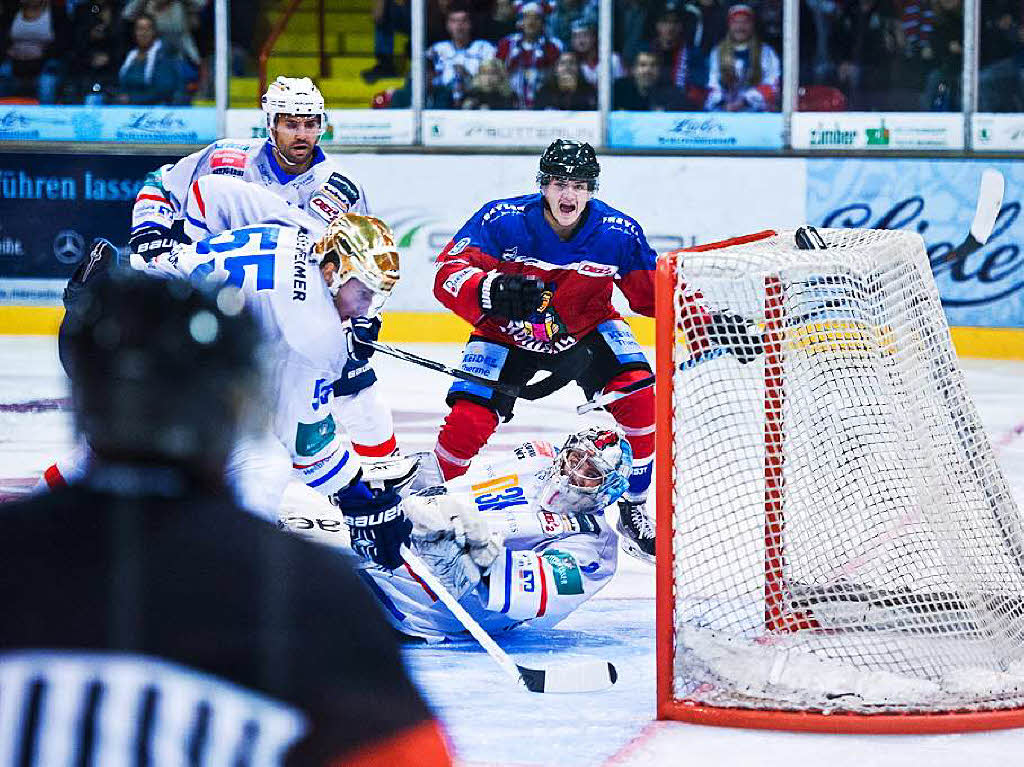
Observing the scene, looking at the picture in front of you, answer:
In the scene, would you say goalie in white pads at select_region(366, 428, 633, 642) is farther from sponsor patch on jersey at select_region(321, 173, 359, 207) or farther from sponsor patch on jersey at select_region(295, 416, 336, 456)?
sponsor patch on jersey at select_region(321, 173, 359, 207)

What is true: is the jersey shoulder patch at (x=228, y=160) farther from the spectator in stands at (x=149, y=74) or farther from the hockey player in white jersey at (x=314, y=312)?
the spectator in stands at (x=149, y=74)

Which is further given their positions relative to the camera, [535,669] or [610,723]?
[535,669]

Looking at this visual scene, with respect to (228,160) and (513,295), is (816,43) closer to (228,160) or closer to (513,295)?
(228,160)

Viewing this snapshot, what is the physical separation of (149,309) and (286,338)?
1.96 meters

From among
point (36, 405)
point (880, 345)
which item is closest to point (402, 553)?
point (880, 345)

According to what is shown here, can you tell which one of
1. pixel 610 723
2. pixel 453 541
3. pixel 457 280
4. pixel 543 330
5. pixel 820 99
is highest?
pixel 820 99

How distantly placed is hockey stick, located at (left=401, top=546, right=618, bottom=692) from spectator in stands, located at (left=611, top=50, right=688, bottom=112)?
18.1ft

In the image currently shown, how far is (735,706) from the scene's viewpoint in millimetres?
2852

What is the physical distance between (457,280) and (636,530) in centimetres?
75

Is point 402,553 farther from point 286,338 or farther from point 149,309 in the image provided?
point 149,309

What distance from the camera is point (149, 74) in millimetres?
8641

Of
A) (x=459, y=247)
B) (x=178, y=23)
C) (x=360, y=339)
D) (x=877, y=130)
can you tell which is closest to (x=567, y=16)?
(x=877, y=130)

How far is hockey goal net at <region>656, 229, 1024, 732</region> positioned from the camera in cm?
285

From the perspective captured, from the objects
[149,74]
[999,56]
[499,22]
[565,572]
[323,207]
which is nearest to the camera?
[565,572]
